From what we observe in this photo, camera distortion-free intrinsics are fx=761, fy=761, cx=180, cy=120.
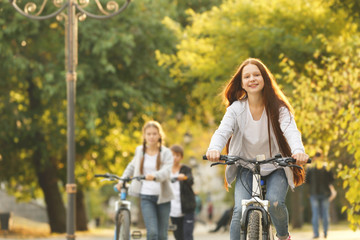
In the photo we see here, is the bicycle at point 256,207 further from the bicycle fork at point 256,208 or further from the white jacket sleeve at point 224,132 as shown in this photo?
the white jacket sleeve at point 224,132

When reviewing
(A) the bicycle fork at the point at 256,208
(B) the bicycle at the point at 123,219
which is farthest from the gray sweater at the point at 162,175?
(A) the bicycle fork at the point at 256,208

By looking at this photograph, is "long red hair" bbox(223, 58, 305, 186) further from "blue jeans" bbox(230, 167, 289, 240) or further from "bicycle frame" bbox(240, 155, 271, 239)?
"bicycle frame" bbox(240, 155, 271, 239)

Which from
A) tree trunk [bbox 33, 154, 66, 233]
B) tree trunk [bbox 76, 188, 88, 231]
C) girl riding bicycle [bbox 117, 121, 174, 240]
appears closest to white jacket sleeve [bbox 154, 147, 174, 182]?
girl riding bicycle [bbox 117, 121, 174, 240]

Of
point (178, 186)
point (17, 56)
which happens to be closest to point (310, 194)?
point (178, 186)

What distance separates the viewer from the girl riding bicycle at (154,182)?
29.9ft

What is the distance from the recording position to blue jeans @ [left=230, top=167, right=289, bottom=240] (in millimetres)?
5703

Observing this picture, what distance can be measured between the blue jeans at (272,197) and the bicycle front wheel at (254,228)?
12.9 inches

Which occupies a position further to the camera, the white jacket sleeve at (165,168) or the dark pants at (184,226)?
the dark pants at (184,226)

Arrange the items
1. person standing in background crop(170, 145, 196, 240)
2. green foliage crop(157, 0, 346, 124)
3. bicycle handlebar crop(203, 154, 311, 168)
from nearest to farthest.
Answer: bicycle handlebar crop(203, 154, 311, 168) → person standing in background crop(170, 145, 196, 240) → green foliage crop(157, 0, 346, 124)

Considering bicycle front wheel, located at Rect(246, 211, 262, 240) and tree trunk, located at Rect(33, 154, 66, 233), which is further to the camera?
tree trunk, located at Rect(33, 154, 66, 233)

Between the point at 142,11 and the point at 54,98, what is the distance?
350 centimetres

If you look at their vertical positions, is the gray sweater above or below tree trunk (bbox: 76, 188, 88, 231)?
above

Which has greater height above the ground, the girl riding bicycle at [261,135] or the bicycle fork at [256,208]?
the girl riding bicycle at [261,135]

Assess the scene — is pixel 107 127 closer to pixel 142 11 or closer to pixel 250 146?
pixel 142 11
